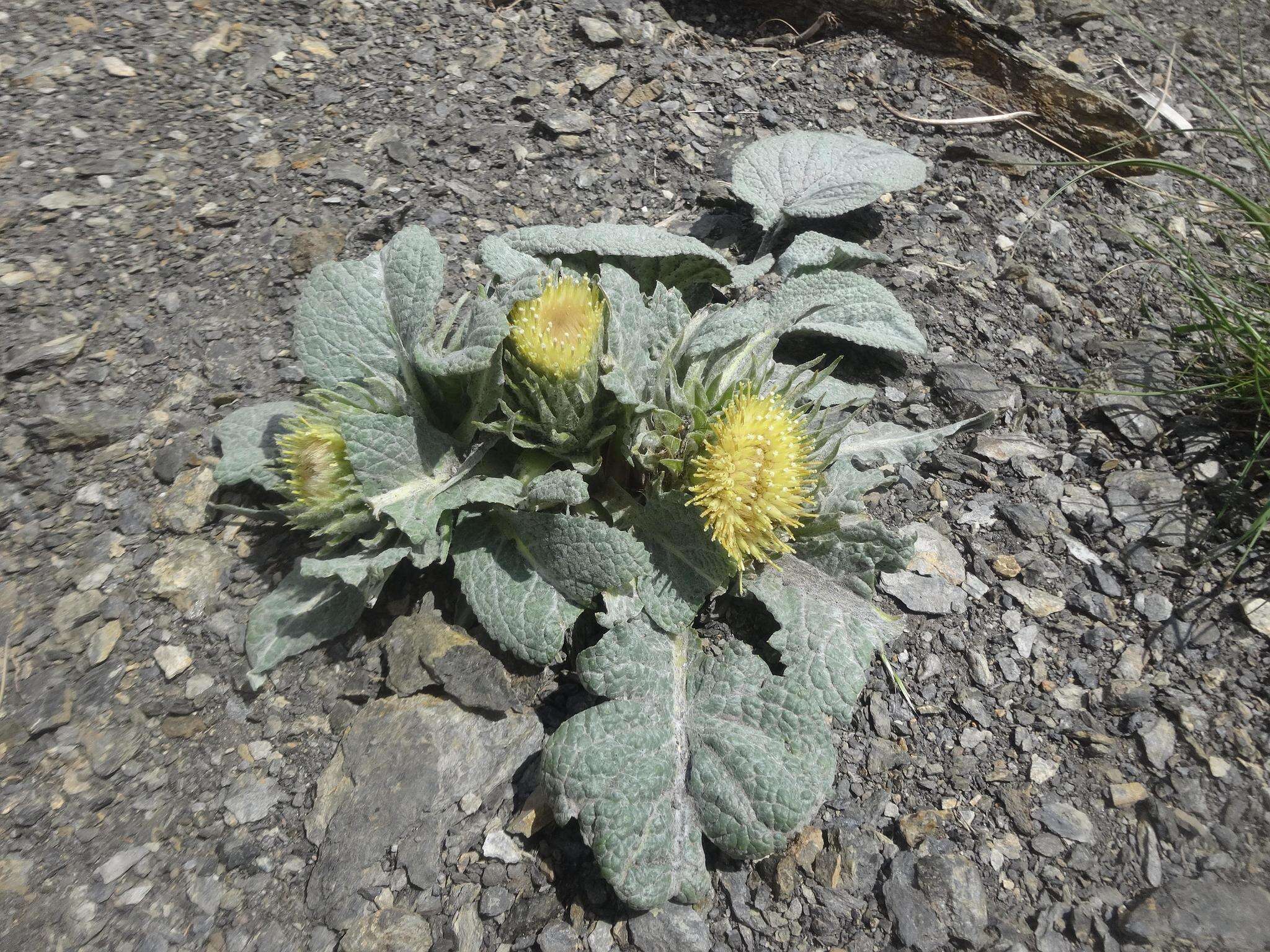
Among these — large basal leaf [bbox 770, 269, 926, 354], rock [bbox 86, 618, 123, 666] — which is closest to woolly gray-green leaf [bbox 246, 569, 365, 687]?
rock [bbox 86, 618, 123, 666]

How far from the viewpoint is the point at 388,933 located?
1.79 m

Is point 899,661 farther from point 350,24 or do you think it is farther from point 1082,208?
point 350,24

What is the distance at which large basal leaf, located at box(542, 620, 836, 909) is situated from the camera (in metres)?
1.80

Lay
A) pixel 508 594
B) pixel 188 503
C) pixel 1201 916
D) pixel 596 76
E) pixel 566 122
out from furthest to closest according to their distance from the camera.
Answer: pixel 596 76 < pixel 566 122 < pixel 188 503 < pixel 508 594 < pixel 1201 916

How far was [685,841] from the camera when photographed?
1841 millimetres

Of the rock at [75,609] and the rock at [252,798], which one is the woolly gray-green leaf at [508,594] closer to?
the rock at [252,798]

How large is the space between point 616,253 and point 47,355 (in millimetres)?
1700

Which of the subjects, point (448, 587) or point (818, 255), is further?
point (818, 255)

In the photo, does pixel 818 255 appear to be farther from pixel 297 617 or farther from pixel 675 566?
pixel 297 617

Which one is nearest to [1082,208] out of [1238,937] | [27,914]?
[1238,937]

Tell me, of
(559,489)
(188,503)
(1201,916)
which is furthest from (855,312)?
(188,503)

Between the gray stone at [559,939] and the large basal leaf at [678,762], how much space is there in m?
0.17

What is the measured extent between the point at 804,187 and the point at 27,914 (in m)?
2.94

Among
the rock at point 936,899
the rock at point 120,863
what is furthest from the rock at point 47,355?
the rock at point 936,899
